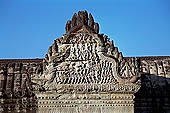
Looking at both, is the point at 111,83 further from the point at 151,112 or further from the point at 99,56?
the point at 151,112

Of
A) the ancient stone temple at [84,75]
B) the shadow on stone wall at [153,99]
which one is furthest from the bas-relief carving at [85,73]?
the shadow on stone wall at [153,99]

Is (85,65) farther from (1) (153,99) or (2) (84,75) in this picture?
(1) (153,99)

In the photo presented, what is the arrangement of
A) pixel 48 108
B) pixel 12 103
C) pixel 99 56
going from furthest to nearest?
1. pixel 12 103
2. pixel 99 56
3. pixel 48 108

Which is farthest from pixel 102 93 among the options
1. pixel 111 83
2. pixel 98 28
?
pixel 98 28

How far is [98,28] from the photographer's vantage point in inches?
348

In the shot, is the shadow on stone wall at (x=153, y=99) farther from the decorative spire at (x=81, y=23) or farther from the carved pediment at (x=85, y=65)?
the decorative spire at (x=81, y=23)

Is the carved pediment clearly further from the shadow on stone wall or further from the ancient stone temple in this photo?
the shadow on stone wall

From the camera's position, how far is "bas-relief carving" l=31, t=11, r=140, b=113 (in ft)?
26.0

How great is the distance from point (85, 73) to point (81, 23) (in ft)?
5.43

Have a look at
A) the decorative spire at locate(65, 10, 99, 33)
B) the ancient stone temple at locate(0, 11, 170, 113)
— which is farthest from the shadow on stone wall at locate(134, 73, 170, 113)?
the decorative spire at locate(65, 10, 99, 33)

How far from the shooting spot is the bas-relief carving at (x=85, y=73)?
7.92 meters

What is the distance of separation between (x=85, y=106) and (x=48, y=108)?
3.42 ft

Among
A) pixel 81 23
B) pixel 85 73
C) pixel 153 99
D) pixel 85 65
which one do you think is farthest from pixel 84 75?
pixel 153 99

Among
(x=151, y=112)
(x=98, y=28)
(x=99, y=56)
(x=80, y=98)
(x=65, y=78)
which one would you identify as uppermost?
(x=98, y=28)
